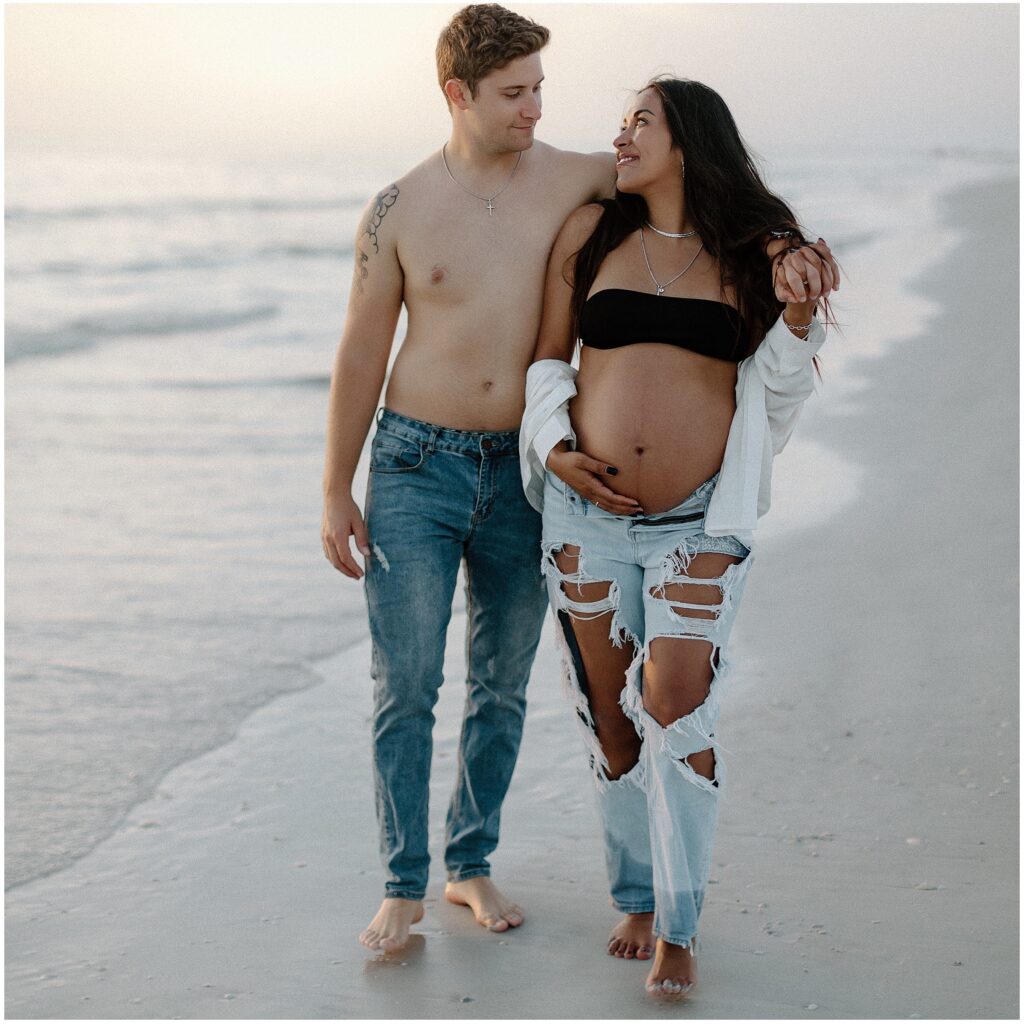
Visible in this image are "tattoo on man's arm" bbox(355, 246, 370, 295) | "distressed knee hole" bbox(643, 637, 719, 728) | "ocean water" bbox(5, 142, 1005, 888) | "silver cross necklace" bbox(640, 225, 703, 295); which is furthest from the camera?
"ocean water" bbox(5, 142, 1005, 888)

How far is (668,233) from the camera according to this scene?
3.26 metres

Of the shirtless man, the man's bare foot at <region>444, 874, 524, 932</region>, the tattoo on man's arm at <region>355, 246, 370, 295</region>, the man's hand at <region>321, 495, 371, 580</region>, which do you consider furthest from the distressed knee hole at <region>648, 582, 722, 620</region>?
the tattoo on man's arm at <region>355, 246, 370, 295</region>

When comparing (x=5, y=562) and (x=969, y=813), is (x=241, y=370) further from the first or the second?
(x=969, y=813)

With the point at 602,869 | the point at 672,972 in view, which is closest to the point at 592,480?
the point at 672,972

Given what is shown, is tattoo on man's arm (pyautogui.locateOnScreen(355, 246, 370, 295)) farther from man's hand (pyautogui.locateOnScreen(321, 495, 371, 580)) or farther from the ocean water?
the ocean water

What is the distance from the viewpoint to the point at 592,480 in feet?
10.2

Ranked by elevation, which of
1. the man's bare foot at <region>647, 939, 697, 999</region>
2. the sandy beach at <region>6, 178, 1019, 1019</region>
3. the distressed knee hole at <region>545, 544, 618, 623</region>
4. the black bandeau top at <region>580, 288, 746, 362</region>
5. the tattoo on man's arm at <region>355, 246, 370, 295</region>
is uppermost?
the tattoo on man's arm at <region>355, 246, 370, 295</region>

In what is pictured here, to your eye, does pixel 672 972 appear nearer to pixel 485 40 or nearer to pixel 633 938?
pixel 633 938

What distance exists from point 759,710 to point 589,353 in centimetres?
192

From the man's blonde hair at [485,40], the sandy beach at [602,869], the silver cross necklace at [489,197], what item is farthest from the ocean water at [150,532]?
the man's blonde hair at [485,40]

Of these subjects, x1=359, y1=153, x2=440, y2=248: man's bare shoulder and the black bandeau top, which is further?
x1=359, y1=153, x2=440, y2=248: man's bare shoulder

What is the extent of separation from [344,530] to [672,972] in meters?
1.33

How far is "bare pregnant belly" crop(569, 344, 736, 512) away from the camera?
10.3 feet

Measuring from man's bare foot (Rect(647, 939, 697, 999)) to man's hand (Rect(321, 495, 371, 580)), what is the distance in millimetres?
1178
